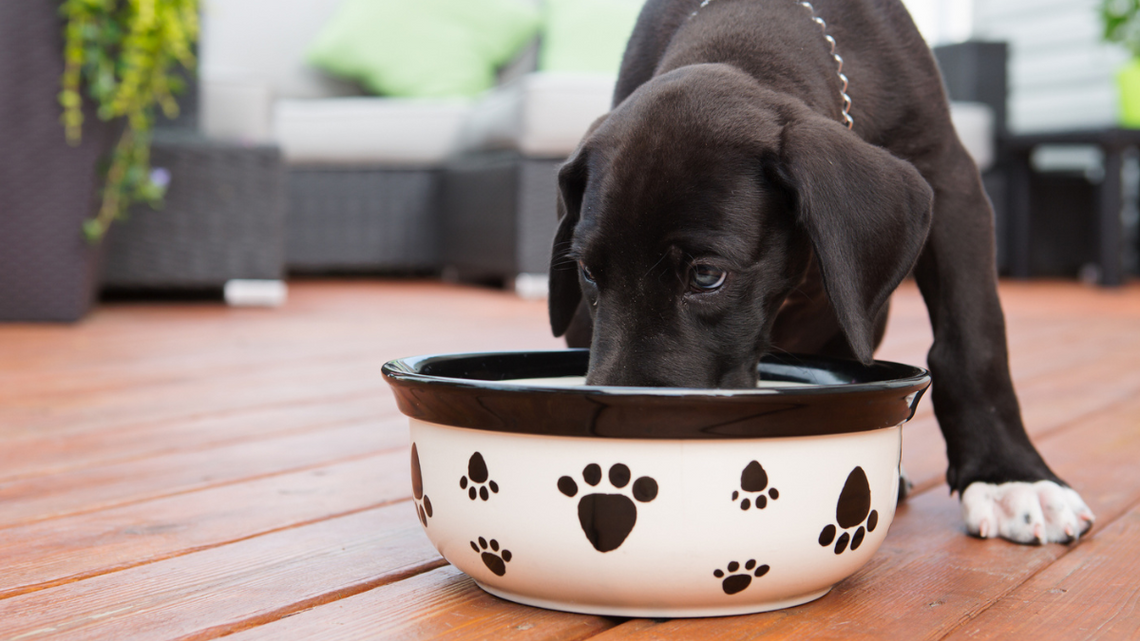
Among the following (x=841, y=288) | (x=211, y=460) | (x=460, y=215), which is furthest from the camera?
(x=460, y=215)

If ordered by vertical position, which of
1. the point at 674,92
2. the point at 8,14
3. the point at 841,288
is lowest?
the point at 841,288

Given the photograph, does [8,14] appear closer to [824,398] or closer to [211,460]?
[211,460]

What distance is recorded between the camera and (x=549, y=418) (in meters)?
0.84

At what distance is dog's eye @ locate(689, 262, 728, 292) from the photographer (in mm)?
1129

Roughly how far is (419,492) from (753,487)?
1.02ft

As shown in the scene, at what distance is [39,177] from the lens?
3.15m

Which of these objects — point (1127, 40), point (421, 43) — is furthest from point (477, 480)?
point (1127, 40)

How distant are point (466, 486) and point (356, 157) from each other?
15.7 feet

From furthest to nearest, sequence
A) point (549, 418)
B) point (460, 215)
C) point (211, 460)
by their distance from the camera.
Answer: point (460, 215), point (211, 460), point (549, 418)

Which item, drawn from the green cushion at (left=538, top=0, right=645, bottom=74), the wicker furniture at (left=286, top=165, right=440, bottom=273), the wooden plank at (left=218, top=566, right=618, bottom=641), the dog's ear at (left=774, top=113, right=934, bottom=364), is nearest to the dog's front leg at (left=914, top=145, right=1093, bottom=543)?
the dog's ear at (left=774, top=113, right=934, bottom=364)

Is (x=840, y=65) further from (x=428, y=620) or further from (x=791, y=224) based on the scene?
(x=428, y=620)

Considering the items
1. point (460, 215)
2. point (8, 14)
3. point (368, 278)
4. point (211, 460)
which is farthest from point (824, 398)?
point (368, 278)

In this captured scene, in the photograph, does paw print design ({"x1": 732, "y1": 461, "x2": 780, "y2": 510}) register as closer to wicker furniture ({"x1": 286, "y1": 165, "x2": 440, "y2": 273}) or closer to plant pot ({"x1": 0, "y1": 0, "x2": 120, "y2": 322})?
plant pot ({"x1": 0, "y1": 0, "x2": 120, "y2": 322})

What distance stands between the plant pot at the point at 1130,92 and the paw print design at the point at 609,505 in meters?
5.59
